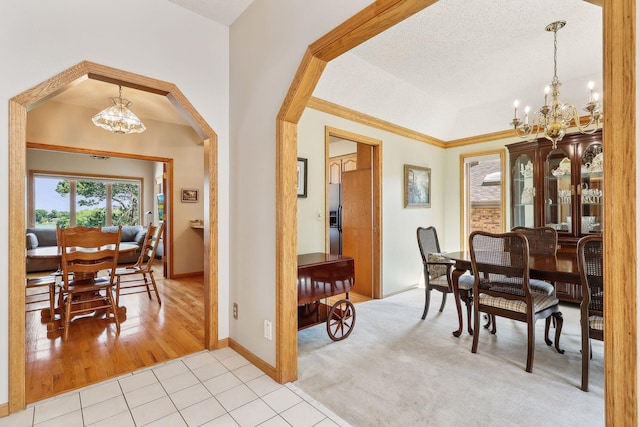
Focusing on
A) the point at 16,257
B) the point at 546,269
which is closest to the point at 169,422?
the point at 16,257

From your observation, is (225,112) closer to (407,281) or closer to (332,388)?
(332,388)

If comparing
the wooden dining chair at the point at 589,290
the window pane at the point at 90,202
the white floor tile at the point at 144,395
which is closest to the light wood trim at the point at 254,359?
the white floor tile at the point at 144,395

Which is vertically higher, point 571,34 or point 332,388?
point 571,34

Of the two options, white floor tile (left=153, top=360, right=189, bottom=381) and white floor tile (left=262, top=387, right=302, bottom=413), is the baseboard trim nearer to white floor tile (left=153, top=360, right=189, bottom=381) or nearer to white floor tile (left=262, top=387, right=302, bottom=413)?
white floor tile (left=262, top=387, right=302, bottom=413)

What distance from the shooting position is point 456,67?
3422 millimetres

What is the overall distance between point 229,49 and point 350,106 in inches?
61.9

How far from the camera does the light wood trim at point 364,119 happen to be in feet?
11.5

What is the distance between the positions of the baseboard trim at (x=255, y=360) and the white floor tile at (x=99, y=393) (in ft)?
2.68

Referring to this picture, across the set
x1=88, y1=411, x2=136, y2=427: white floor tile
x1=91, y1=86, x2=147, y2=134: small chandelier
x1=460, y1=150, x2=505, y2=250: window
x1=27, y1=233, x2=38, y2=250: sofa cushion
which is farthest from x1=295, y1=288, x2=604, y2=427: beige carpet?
x1=27, y1=233, x2=38, y2=250: sofa cushion

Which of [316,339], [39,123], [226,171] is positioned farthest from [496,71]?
[39,123]

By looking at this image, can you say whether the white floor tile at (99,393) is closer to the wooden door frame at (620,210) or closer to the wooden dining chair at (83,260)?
the wooden dining chair at (83,260)

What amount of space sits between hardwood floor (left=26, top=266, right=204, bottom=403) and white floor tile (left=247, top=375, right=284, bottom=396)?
29.9 inches

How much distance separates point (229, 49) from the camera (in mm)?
2682

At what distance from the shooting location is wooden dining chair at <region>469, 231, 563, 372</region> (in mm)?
2225
